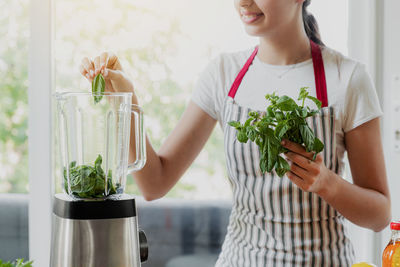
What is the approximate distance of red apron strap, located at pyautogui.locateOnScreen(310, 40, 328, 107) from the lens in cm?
130

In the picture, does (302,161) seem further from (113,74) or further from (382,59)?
(382,59)

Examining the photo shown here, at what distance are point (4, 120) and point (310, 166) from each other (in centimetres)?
150

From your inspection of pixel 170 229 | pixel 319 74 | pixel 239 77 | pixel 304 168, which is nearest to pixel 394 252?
pixel 304 168

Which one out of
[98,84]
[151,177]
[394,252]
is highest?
[98,84]

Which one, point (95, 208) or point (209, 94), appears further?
point (209, 94)

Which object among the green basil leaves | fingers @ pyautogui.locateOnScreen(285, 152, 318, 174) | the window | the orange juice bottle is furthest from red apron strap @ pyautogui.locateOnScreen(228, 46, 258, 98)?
the window

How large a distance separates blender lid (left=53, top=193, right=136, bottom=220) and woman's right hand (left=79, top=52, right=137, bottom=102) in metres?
0.30

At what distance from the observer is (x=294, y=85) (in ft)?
4.44

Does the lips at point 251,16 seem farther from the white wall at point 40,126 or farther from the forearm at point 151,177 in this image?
the white wall at point 40,126

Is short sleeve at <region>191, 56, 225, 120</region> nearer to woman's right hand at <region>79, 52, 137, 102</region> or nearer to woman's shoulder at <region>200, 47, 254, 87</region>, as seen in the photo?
woman's shoulder at <region>200, 47, 254, 87</region>

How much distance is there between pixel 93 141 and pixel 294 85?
23.8 inches

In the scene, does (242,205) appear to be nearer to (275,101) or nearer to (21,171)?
(275,101)

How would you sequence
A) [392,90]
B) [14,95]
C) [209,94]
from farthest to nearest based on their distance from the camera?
[14,95] < [392,90] < [209,94]

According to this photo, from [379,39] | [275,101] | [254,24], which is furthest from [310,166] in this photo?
[379,39]
